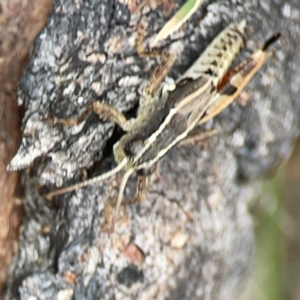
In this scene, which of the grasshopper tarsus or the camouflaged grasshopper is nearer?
the camouflaged grasshopper

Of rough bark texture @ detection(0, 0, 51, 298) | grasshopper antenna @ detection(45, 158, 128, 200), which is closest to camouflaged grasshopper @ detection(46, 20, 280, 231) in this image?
grasshopper antenna @ detection(45, 158, 128, 200)

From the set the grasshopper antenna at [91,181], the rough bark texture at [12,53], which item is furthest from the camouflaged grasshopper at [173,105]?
the rough bark texture at [12,53]

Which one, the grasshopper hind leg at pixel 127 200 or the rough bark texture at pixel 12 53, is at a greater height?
the rough bark texture at pixel 12 53

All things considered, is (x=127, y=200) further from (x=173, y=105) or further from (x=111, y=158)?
(x=173, y=105)

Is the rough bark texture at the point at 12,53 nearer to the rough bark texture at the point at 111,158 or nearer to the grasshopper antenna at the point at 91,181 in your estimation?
the rough bark texture at the point at 111,158

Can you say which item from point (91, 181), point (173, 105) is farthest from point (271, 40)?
point (91, 181)

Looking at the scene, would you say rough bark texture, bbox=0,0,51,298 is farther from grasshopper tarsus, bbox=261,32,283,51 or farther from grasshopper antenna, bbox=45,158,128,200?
grasshopper tarsus, bbox=261,32,283,51
